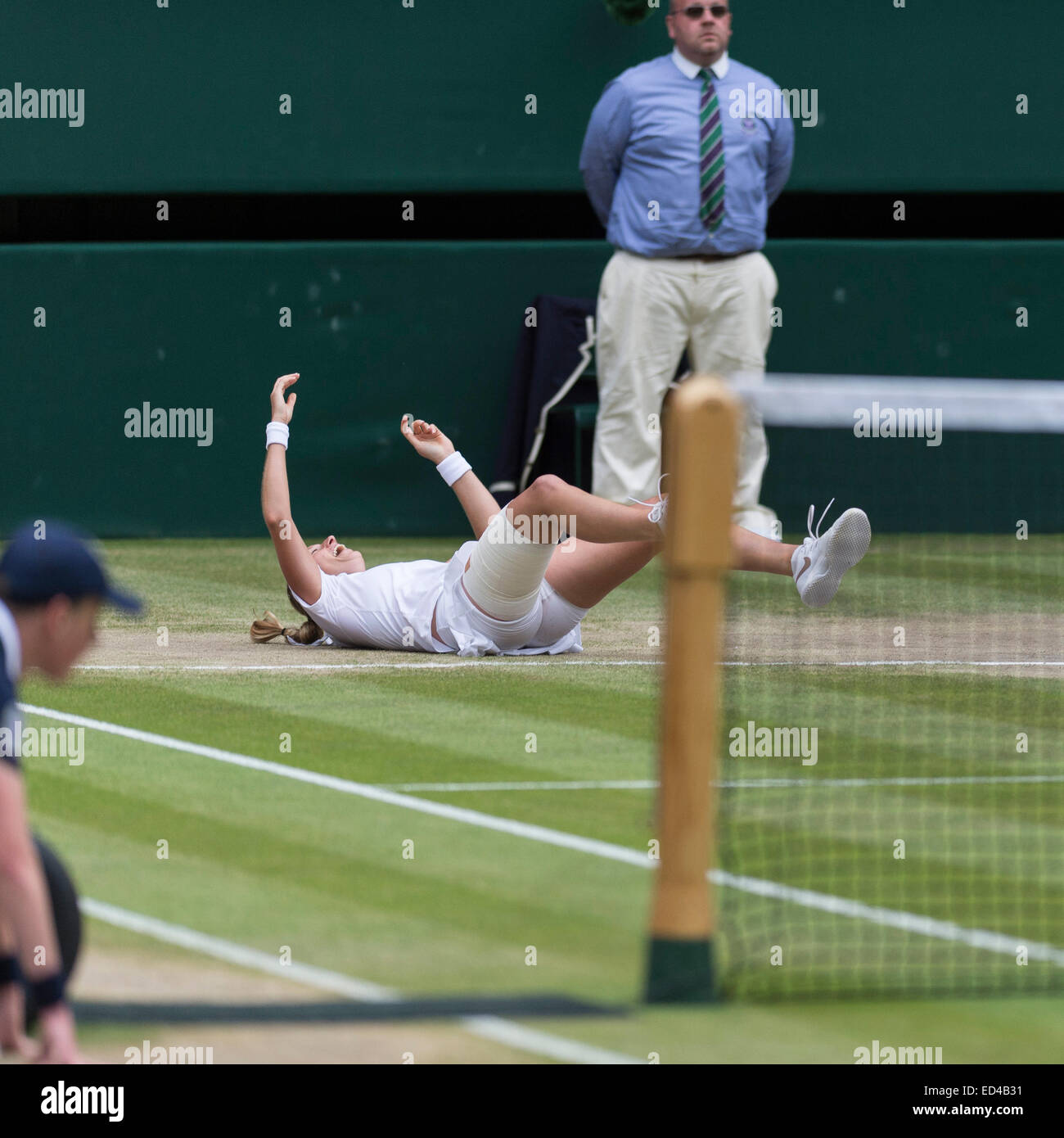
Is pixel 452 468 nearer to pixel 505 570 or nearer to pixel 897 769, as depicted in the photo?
pixel 505 570

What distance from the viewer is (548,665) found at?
9039mm

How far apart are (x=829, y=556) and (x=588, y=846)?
2.47m

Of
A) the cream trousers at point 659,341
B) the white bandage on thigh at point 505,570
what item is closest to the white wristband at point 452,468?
the white bandage on thigh at point 505,570

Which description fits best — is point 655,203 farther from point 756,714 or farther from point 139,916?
point 139,916

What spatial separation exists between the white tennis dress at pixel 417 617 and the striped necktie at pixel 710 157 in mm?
4646

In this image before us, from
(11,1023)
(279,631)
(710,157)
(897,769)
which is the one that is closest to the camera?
(11,1023)

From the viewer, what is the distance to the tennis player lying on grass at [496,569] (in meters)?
8.02

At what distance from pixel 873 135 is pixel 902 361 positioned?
1749 mm

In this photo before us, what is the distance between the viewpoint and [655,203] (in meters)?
13.2

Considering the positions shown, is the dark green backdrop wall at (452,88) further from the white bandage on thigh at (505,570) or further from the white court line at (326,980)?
the white court line at (326,980)

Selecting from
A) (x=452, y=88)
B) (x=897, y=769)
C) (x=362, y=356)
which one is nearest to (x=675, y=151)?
(x=452, y=88)

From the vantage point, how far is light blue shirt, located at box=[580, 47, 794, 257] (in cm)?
1314
